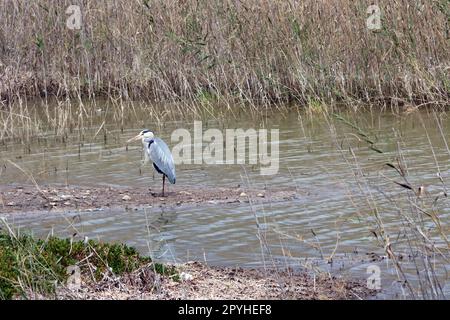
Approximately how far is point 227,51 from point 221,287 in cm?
741

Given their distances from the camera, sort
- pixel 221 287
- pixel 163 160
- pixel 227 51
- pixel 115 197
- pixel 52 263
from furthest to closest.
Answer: pixel 227 51 < pixel 163 160 < pixel 115 197 < pixel 221 287 < pixel 52 263

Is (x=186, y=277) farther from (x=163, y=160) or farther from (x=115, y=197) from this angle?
(x=163, y=160)

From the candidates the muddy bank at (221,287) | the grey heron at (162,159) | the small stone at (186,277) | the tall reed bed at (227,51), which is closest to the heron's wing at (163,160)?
the grey heron at (162,159)

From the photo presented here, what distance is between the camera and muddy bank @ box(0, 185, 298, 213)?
8.88 metres

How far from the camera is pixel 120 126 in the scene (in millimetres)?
13062

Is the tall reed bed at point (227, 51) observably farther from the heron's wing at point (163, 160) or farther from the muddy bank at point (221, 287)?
the muddy bank at point (221, 287)

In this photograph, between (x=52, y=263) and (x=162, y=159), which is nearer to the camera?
(x=52, y=263)

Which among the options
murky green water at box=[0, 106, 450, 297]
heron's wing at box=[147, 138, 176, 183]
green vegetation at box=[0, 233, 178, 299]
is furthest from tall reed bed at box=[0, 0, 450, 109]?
green vegetation at box=[0, 233, 178, 299]

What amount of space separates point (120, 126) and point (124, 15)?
6.29 feet

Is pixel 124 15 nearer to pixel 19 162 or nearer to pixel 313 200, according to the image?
pixel 19 162

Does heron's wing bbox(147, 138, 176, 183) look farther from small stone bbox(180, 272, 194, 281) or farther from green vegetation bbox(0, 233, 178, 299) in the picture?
small stone bbox(180, 272, 194, 281)

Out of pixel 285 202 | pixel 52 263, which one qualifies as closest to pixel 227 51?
pixel 285 202

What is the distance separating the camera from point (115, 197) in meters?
9.18
